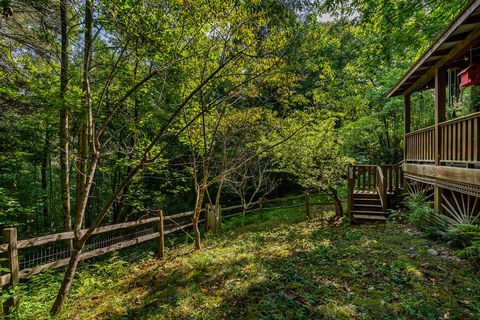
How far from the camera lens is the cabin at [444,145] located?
463cm

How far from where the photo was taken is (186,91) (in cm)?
615

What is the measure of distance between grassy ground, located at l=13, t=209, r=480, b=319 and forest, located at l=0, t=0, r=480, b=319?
7.3 inches

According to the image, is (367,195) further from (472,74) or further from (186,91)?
(186,91)

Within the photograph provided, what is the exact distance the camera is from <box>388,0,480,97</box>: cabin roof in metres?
4.39

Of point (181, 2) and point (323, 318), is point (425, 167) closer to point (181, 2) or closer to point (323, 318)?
point (323, 318)

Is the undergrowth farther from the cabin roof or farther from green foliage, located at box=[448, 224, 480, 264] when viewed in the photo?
the cabin roof

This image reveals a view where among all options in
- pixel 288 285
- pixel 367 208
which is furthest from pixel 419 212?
pixel 288 285

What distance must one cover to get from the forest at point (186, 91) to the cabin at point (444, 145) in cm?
104

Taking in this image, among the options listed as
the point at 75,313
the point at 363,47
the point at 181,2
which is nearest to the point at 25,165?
the point at 75,313

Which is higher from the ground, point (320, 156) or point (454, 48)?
point (454, 48)

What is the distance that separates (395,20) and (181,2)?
6.34 m

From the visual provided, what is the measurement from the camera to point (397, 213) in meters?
7.89

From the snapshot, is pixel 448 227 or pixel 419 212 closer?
pixel 448 227

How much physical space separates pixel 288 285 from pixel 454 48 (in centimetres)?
622
